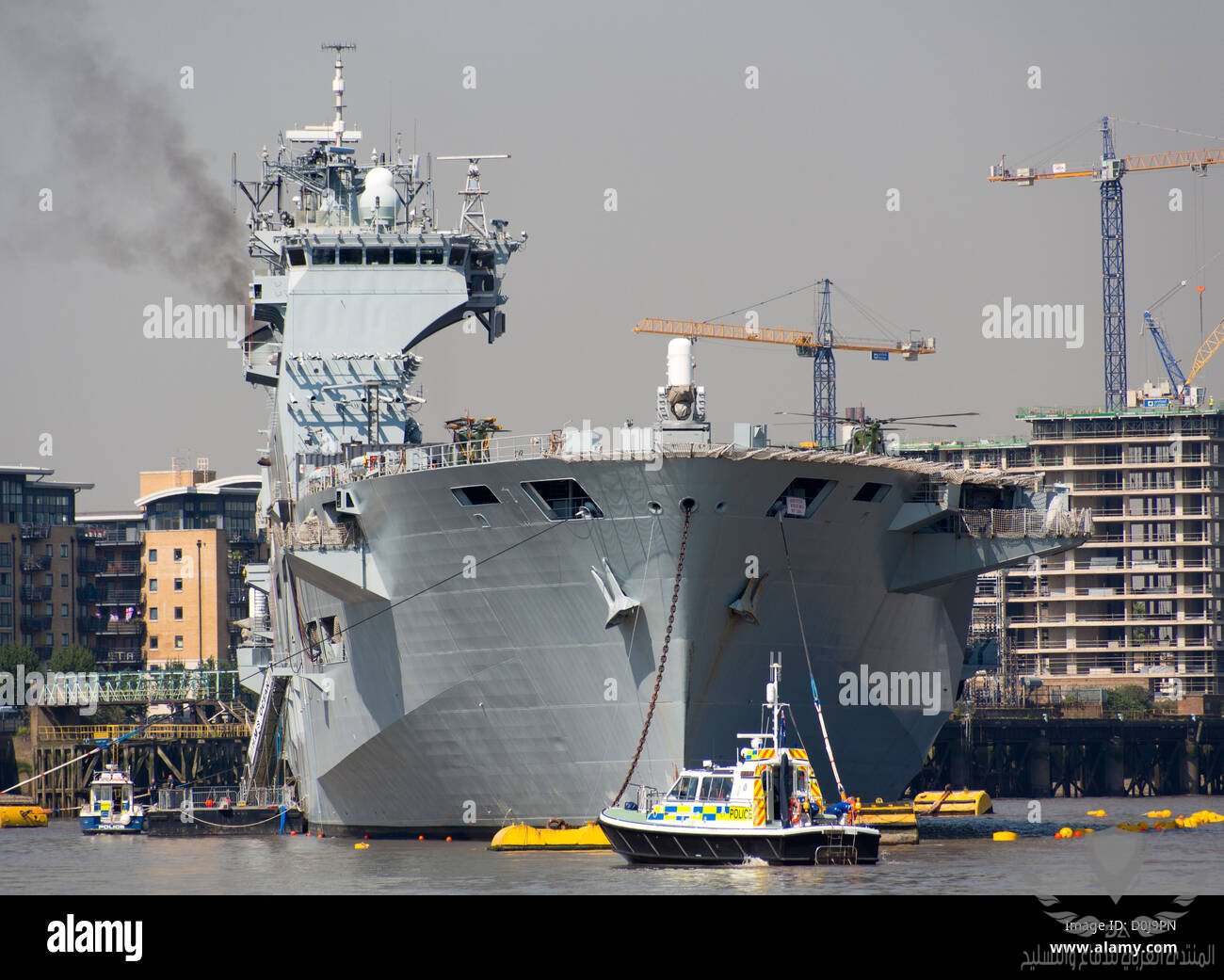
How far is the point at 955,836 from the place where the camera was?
44.3m

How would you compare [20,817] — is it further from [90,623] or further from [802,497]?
[90,623]

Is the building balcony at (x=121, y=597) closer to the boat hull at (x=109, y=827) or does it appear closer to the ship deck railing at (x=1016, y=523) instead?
the boat hull at (x=109, y=827)

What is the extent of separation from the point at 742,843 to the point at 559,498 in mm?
7501

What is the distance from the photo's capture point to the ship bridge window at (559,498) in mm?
36219

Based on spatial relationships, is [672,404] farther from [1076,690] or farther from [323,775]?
[1076,690]

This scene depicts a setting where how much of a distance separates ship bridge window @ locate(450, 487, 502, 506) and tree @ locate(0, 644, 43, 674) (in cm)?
5743

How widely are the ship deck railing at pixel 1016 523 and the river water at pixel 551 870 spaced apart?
6.39m

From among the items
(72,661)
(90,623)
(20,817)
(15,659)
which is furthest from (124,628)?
(20,817)

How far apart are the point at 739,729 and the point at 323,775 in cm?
1227

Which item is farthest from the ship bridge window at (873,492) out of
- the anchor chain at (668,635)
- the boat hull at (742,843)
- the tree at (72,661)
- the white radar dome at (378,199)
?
the tree at (72,661)

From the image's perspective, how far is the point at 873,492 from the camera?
125ft

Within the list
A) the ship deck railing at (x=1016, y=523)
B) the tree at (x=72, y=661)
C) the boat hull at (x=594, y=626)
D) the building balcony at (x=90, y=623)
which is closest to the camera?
the boat hull at (x=594, y=626)

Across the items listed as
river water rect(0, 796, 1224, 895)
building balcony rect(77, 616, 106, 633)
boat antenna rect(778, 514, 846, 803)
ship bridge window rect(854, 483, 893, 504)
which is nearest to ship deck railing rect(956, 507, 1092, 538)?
ship bridge window rect(854, 483, 893, 504)
